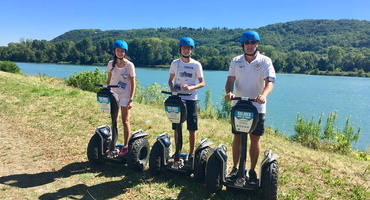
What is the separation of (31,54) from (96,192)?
68551 millimetres

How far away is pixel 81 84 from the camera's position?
15078mm

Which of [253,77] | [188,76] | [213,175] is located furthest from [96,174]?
[253,77]

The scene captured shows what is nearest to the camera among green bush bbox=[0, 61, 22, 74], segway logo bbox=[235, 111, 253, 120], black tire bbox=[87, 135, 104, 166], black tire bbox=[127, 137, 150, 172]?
segway logo bbox=[235, 111, 253, 120]

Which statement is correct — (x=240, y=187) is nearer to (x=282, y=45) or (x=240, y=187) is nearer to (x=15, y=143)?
(x=15, y=143)

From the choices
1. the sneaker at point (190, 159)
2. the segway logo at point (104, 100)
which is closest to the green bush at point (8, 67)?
the segway logo at point (104, 100)

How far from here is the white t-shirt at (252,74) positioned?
128 inches

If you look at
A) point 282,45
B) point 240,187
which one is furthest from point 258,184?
point 282,45

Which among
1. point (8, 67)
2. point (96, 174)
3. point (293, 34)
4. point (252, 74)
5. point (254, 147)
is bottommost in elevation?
point (96, 174)

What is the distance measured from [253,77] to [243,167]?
1107 mm

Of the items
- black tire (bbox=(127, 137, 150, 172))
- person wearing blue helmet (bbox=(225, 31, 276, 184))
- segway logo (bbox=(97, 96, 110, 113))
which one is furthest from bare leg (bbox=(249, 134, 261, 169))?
segway logo (bbox=(97, 96, 110, 113))

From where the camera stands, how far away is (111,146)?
4227 millimetres

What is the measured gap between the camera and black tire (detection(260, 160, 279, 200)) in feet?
10.3

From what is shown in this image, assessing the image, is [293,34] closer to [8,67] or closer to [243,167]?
[8,67]

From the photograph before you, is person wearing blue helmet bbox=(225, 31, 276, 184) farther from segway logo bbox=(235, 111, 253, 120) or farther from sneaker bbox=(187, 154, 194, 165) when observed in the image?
sneaker bbox=(187, 154, 194, 165)
